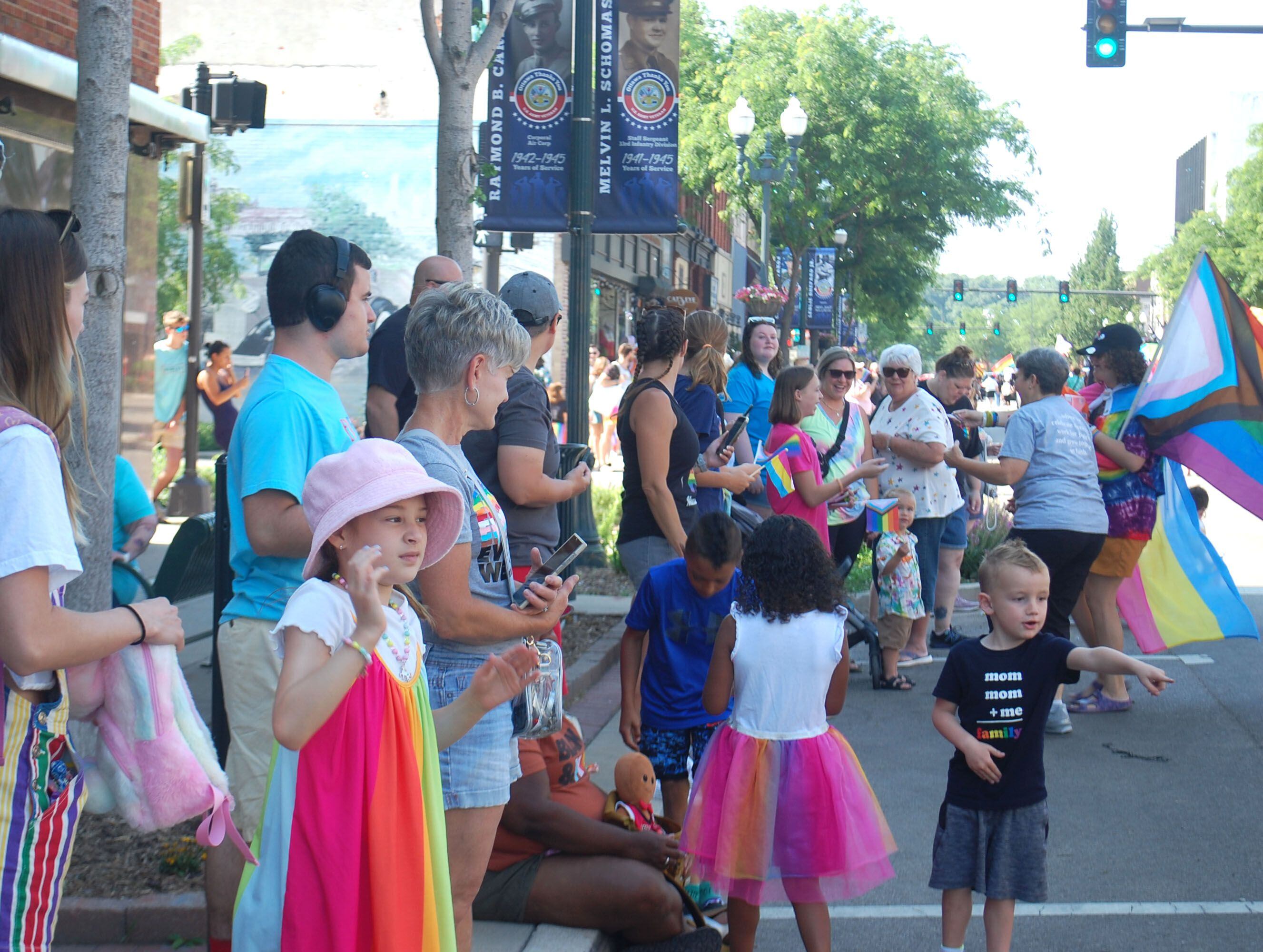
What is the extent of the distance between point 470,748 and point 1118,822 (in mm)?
3571

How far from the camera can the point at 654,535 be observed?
5496 mm

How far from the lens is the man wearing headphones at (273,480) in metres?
3.17

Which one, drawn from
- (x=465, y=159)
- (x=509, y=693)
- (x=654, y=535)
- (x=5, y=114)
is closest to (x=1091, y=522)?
(x=654, y=535)

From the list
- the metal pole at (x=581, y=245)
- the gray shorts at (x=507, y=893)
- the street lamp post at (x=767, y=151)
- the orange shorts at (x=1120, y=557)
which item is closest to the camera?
the gray shorts at (x=507, y=893)

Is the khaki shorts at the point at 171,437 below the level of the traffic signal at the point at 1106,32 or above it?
below

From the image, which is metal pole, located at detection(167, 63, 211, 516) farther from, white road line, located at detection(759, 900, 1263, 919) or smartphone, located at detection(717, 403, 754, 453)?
white road line, located at detection(759, 900, 1263, 919)

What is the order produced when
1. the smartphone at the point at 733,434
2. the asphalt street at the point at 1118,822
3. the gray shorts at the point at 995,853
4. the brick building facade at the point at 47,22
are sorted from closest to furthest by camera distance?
the gray shorts at the point at 995,853 → the asphalt street at the point at 1118,822 → the smartphone at the point at 733,434 → the brick building facade at the point at 47,22

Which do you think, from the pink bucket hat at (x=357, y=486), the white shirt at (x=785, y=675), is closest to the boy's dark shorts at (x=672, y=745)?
the white shirt at (x=785, y=675)

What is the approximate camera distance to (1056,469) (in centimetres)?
675

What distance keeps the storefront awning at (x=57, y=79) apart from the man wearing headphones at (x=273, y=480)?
4314 mm

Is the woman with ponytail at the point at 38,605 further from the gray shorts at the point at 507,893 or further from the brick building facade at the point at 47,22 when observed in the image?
the brick building facade at the point at 47,22

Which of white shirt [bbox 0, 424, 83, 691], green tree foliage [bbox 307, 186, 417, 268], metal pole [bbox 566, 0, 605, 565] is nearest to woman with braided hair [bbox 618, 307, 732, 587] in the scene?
white shirt [bbox 0, 424, 83, 691]

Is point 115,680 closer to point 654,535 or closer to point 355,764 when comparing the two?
point 355,764

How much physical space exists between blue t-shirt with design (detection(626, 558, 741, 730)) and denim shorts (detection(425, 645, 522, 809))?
1.40 meters
